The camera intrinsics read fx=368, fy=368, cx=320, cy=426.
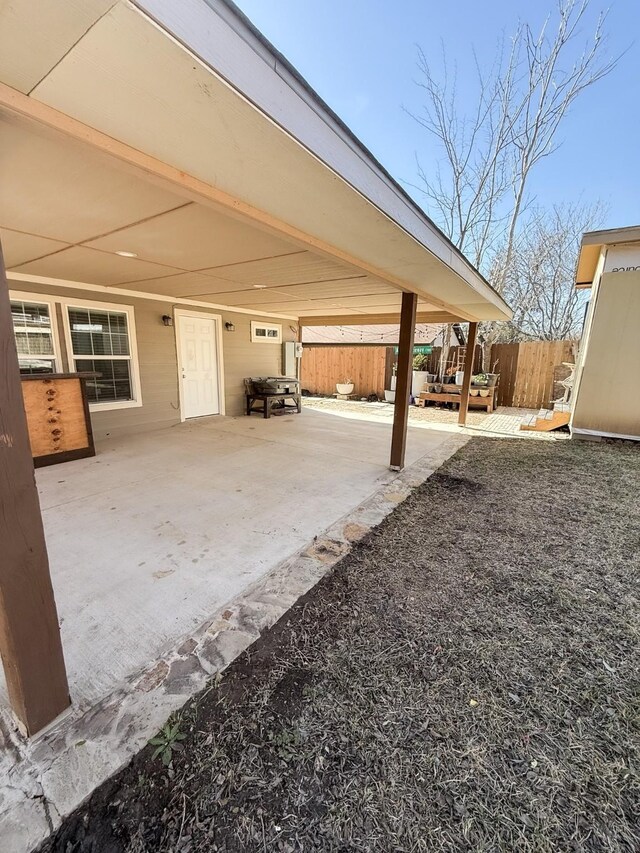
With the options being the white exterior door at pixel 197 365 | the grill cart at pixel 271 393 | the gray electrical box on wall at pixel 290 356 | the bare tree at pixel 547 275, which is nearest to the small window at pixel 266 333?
the gray electrical box on wall at pixel 290 356

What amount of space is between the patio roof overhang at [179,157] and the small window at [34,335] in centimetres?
108

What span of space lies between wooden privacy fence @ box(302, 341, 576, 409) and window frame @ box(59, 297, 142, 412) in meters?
6.69

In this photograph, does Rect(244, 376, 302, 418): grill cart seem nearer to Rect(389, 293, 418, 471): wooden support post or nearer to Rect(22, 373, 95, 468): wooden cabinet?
Rect(22, 373, 95, 468): wooden cabinet

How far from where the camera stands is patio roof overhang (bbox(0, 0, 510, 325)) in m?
1.08

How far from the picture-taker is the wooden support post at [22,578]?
118cm

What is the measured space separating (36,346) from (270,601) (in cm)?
495

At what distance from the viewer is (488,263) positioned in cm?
1363

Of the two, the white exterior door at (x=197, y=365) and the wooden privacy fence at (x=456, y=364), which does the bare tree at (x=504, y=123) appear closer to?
the wooden privacy fence at (x=456, y=364)

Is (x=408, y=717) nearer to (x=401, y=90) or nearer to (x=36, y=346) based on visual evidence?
(x=36, y=346)

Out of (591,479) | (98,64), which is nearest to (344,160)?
(98,64)

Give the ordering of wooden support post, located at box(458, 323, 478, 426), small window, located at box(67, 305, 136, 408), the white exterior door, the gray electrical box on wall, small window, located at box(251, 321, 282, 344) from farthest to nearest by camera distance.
Answer: the gray electrical box on wall
small window, located at box(251, 321, 282, 344)
wooden support post, located at box(458, 323, 478, 426)
the white exterior door
small window, located at box(67, 305, 136, 408)

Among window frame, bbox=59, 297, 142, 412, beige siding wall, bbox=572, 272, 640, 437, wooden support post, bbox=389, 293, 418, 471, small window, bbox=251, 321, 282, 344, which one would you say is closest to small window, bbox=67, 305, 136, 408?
window frame, bbox=59, 297, 142, 412

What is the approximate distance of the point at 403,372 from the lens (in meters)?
4.38

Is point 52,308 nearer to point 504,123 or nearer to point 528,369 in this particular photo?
point 528,369
